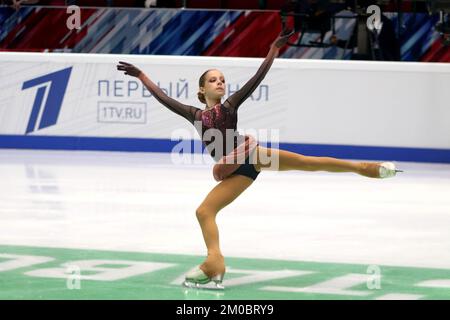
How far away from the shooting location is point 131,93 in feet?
46.8

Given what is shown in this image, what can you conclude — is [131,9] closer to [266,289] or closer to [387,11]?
[387,11]

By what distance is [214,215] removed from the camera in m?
6.81

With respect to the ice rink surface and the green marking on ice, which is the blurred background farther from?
the green marking on ice

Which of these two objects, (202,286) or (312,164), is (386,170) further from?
(202,286)

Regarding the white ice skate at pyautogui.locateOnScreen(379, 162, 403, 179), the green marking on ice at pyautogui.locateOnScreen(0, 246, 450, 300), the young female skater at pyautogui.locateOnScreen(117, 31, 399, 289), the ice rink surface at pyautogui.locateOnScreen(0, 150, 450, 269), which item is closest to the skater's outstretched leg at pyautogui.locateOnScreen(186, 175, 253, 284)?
the young female skater at pyautogui.locateOnScreen(117, 31, 399, 289)

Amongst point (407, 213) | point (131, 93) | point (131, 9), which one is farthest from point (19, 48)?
point (407, 213)

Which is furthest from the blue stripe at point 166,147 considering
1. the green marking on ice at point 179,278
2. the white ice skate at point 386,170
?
the white ice skate at point 386,170

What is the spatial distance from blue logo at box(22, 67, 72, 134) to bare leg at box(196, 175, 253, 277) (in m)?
7.96

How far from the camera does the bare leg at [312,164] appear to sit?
691 cm

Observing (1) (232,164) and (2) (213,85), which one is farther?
(2) (213,85)

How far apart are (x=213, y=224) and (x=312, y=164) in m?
0.71

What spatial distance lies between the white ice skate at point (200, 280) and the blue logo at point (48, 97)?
830 centimetres

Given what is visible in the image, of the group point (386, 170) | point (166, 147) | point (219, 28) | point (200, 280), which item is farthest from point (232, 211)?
point (219, 28)
